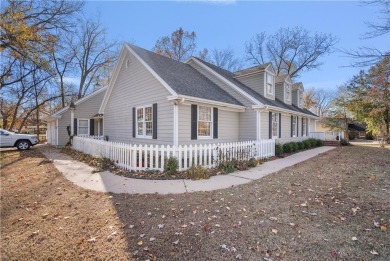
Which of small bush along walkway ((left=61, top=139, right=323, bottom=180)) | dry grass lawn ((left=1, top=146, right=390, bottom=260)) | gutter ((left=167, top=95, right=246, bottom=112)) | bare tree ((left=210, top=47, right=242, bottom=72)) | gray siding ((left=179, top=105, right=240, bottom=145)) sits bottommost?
dry grass lawn ((left=1, top=146, right=390, bottom=260))

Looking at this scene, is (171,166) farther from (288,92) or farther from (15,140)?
(288,92)

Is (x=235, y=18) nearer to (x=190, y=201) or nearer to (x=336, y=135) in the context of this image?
(x=190, y=201)

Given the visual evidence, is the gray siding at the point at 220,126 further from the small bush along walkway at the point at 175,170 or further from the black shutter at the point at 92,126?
the black shutter at the point at 92,126

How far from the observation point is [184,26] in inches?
1159

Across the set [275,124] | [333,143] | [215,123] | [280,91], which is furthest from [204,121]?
[333,143]

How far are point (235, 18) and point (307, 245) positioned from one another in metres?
13.2

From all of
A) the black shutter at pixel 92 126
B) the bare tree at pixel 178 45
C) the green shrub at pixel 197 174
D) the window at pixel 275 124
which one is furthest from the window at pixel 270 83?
the bare tree at pixel 178 45

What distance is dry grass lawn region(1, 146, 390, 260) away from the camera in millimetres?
3061

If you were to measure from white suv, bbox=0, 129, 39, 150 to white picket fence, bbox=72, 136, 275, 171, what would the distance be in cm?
918

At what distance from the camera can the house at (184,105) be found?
9711mm

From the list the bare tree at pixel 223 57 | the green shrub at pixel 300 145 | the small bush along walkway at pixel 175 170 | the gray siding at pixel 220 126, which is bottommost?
the small bush along walkway at pixel 175 170

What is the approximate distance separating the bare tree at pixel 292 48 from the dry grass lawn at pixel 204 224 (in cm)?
2711

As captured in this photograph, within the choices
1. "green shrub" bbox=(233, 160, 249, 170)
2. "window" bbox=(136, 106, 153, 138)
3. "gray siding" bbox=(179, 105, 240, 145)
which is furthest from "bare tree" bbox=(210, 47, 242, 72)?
"green shrub" bbox=(233, 160, 249, 170)

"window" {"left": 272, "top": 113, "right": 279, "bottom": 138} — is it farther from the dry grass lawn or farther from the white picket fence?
the dry grass lawn
